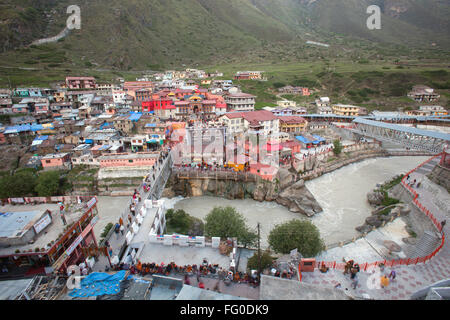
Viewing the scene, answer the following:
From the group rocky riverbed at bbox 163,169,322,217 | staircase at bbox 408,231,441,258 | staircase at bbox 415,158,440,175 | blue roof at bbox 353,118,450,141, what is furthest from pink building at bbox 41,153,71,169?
blue roof at bbox 353,118,450,141

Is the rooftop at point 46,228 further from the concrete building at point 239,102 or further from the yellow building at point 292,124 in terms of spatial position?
the concrete building at point 239,102

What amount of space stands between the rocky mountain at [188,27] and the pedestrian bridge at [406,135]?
77.1m

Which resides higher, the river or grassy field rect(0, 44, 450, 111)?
grassy field rect(0, 44, 450, 111)

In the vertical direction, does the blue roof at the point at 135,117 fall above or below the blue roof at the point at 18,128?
above

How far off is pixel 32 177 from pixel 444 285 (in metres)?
39.4

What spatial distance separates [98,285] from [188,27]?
13584 cm

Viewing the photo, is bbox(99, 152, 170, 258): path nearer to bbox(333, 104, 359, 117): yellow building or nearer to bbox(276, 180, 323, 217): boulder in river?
bbox(276, 180, 323, 217): boulder in river

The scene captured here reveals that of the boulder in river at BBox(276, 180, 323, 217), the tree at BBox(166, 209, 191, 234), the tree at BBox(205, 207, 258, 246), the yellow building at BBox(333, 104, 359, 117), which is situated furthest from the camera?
the yellow building at BBox(333, 104, 359, 117)

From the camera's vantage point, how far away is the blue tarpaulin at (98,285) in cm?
966

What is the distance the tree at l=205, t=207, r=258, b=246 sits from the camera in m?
16.7

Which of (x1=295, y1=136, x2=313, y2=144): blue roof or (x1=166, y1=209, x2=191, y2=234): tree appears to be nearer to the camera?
(x1=166, y1=209, x2=191, y2=234): tree

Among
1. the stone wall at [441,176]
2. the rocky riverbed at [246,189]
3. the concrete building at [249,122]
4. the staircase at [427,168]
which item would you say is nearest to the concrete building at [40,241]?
the rocky riverbed at [246,189]

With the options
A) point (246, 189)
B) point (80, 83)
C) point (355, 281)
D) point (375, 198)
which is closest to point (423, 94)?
point (375, 198)

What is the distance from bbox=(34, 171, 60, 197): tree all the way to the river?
48.7ft
